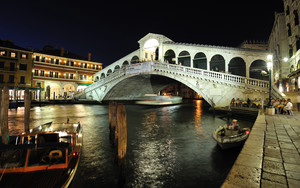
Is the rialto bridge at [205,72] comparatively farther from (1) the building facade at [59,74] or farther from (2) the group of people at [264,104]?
(1) the building facade at [59,74]

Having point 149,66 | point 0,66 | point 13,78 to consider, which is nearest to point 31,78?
point 13,78

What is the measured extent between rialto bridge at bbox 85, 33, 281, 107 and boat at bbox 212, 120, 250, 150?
347 inches

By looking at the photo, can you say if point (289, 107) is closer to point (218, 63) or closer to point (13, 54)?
point (218, 63)

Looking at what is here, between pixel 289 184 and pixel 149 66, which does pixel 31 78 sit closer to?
pixel 149 66

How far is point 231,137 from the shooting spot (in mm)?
5719

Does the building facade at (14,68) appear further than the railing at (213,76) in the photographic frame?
Yes

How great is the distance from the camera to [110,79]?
2242 centimetres

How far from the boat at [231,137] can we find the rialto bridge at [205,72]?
882cm

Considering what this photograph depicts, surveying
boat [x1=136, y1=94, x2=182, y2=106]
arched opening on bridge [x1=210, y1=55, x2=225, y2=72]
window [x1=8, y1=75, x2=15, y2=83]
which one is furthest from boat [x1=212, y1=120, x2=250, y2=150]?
window [x1=8, y1=75, x2=15, y2=83]

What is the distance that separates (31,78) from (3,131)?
88.8ft

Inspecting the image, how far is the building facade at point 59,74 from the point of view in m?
31.3

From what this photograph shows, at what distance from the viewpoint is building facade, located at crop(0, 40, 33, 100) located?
85.4ft

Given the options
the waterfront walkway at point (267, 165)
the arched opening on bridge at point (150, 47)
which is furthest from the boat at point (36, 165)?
the arched opening on bridge at point (150, 47)

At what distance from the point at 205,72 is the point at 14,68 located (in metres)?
31.0
